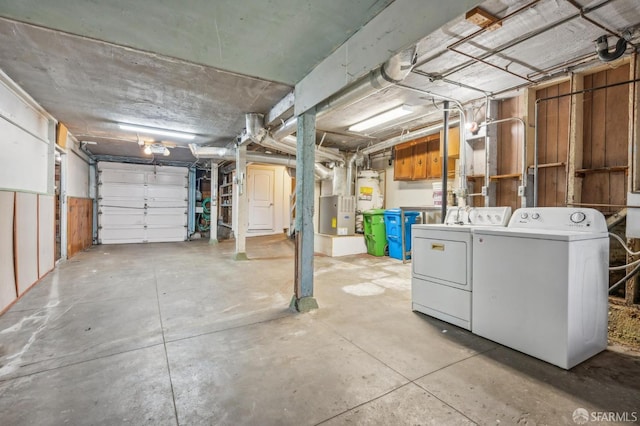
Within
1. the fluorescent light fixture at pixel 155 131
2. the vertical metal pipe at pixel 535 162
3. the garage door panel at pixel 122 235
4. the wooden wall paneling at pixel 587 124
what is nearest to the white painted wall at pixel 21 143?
the fluorescent light fixture at pixel 155 131

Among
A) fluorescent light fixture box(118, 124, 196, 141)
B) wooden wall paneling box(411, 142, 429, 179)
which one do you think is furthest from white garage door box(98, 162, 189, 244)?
wooden wall paneling box(411, 142, 429, 179)

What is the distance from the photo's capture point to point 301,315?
289cm

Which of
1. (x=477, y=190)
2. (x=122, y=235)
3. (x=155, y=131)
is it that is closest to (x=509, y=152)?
(x=477, y=190)

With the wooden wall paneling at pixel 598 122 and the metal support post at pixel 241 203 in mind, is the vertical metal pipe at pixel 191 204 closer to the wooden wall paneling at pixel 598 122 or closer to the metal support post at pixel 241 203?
the metal support post at pixel 241 203

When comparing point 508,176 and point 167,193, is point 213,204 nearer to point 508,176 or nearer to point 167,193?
point 167,193

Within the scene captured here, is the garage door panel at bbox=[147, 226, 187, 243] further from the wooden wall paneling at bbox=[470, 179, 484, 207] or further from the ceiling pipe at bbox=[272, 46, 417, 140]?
the wooden wall paneling at bbox=[470, 179, 484, 207]

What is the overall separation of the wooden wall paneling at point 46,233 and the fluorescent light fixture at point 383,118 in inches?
202

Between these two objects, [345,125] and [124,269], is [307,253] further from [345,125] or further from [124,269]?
[124,269]

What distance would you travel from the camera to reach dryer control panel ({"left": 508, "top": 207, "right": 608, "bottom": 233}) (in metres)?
2.12

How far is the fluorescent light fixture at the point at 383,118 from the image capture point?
4.43 m

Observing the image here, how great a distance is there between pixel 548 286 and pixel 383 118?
3603 mm

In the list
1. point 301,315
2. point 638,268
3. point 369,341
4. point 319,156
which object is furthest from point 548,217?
point 319,156

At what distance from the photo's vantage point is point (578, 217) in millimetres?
2164

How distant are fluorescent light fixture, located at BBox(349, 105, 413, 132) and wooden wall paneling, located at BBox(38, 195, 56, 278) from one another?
16.8 feet
